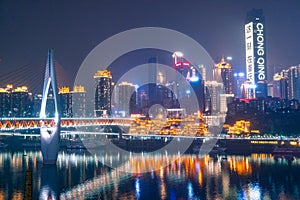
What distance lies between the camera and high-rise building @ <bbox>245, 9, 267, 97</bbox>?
38125 mm

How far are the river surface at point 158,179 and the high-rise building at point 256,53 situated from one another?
823 inches

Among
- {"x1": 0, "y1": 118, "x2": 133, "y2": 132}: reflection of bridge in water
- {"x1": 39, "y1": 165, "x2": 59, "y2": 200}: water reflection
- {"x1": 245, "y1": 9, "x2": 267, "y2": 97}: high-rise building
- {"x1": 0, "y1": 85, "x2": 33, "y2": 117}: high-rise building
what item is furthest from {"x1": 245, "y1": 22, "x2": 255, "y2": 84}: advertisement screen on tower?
{"x1": 39, "y1": 165, "x2": 59, "y2": 200}: water reflection

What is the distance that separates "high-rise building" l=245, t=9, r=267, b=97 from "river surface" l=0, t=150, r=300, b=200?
20.9 meters

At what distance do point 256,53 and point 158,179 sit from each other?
27.7 metres

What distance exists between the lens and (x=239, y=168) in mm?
15086

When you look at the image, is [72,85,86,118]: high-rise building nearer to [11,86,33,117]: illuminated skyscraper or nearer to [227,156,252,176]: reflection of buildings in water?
[11,86,33,117]: illuminated skyscraper

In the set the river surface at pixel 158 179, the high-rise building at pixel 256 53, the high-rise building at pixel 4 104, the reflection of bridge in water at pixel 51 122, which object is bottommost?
the river surface at pixel 158 179

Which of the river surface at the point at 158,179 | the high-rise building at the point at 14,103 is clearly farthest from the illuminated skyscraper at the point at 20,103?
the river surface at the point at 158,179

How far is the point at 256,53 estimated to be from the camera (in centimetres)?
3847

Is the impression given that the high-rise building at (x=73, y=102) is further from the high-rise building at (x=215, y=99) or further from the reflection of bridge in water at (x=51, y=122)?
the high-rise building at (x=215, y=99)

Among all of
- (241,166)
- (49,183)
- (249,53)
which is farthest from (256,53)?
(49,183)

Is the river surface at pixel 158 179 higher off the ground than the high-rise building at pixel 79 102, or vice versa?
the high-rise building at pixel 79 102

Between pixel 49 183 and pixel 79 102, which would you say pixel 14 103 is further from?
pixel 49 183

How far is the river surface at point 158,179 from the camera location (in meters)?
10.7
